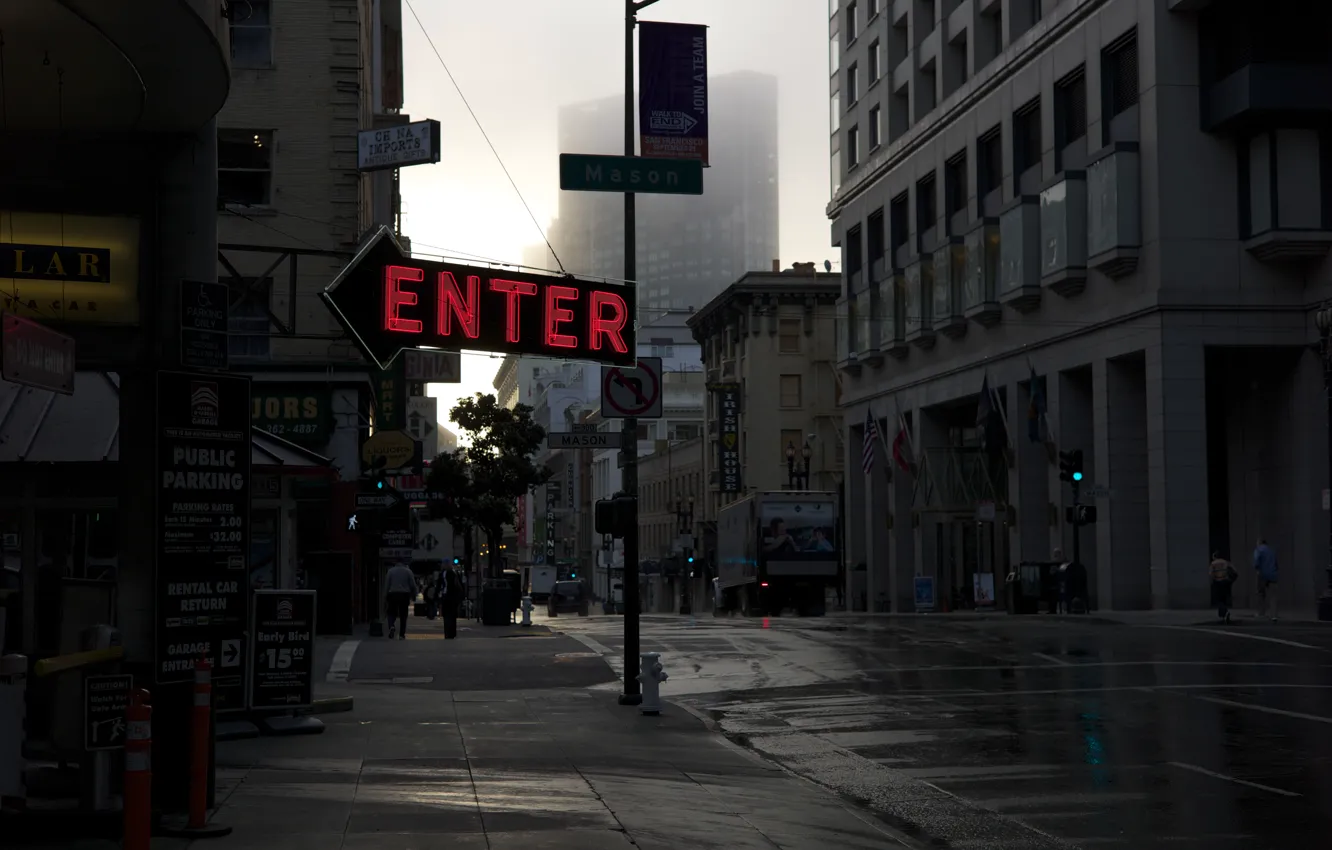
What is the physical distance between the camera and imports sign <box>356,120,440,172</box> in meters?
37.6

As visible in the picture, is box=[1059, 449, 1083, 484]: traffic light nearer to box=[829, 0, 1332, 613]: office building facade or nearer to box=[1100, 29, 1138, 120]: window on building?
box=[829, 0, 1332, 613]: office building facade

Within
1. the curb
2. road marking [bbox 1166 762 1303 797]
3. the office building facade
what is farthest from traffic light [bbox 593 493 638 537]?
the office building facade

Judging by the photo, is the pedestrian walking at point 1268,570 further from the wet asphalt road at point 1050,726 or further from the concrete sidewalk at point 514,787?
the concrete sidewalk at point 514,787

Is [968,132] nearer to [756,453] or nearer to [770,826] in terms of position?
[756,453]

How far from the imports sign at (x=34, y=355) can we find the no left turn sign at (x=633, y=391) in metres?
10.7

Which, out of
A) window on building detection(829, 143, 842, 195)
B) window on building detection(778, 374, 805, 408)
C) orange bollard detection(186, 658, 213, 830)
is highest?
window on building detection(829, 143, 842, 195)

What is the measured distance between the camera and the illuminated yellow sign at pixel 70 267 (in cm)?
1062

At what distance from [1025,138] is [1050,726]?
132 feet

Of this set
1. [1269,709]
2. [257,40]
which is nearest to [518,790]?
[1269,709]

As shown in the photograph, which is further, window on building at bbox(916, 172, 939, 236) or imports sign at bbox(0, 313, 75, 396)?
window on building at bbox(916, 172, 939, 236)

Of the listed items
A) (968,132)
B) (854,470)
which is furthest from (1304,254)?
(854,470)

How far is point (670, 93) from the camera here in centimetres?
2064

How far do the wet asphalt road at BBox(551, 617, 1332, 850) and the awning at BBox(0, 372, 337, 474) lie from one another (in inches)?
281

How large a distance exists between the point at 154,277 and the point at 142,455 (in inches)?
48.2
